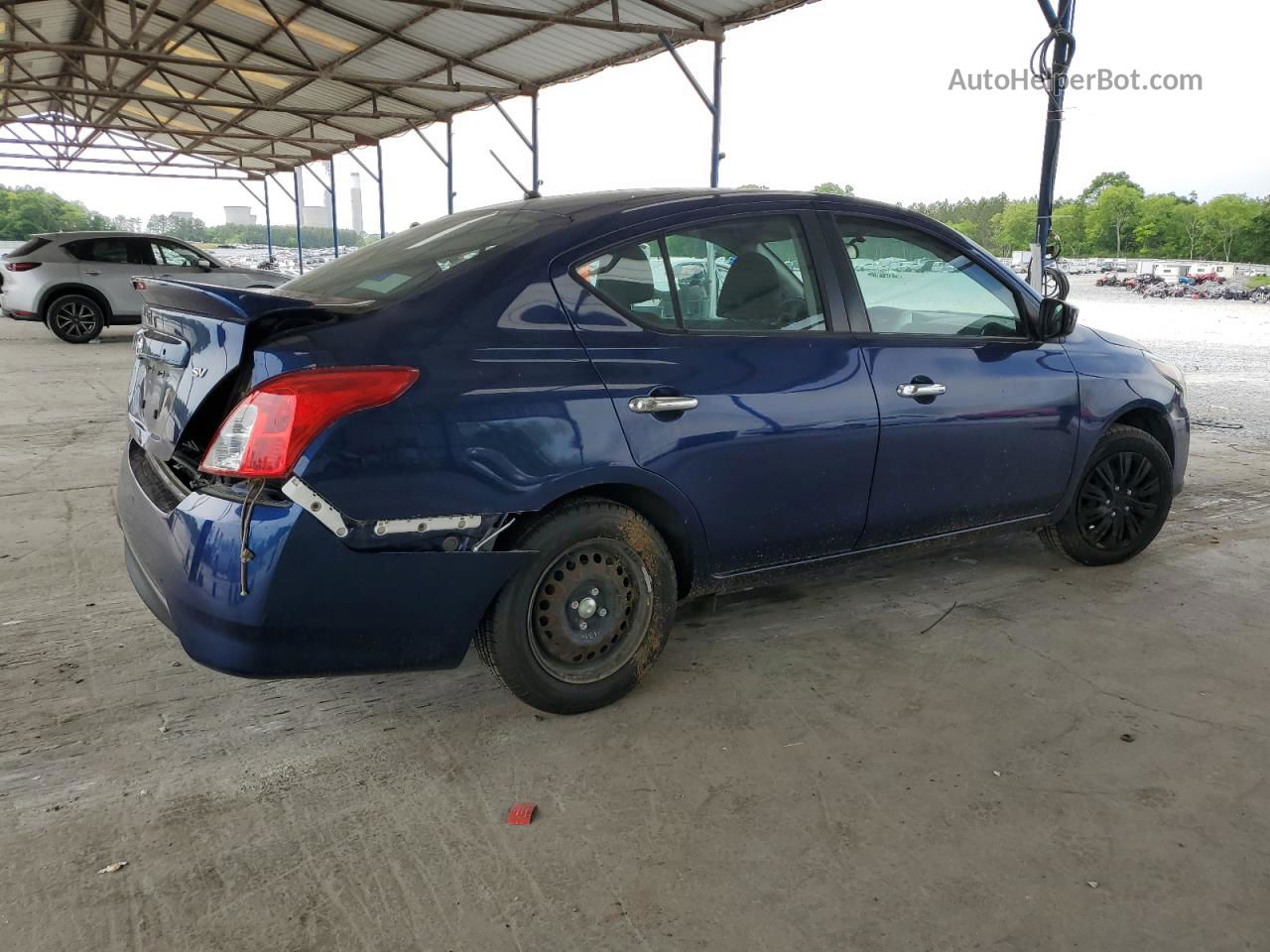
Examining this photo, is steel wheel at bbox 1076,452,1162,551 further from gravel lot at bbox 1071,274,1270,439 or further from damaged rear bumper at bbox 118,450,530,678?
gravel lot at bbox 1071,274,1270,439

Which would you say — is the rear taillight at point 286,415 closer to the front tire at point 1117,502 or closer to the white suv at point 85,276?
the front tire at point 1117,502

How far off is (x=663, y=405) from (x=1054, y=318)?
6.07ft

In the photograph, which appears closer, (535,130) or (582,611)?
(582,611)

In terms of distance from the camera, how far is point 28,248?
12.4 metres

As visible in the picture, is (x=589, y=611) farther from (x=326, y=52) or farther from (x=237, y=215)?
(x=237, y=215)

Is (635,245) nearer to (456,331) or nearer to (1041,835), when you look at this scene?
(456,331)

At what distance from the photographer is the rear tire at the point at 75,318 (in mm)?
12570

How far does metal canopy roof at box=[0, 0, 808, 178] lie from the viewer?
37.6 feet

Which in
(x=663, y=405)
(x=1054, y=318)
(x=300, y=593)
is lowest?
(x=300, y=593)

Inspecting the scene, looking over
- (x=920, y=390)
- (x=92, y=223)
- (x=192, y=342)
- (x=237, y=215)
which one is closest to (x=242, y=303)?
(x=192, y=342)

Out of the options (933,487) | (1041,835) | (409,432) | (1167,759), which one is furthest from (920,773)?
(409,432)

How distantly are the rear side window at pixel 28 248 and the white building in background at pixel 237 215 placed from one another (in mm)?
32214

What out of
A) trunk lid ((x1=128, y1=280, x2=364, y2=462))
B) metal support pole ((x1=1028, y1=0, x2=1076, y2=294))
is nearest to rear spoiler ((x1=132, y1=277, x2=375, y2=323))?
trunk lid ((x1=128, y1=280, x2=364, y2=462))

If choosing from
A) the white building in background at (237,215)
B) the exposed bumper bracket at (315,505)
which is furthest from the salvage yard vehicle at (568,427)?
the white building in background at (237,215)
